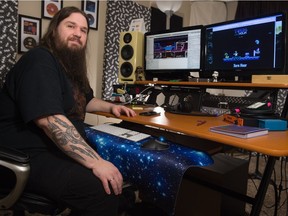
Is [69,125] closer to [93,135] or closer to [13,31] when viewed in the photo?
[93,135]

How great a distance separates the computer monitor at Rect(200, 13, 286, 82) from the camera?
1504mm

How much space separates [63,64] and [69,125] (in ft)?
1.30

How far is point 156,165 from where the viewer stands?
1.08 metres

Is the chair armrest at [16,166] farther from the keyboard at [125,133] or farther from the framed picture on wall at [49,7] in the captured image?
the framed picture on wall at [49,7]

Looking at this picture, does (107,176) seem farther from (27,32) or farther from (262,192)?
(27,32)

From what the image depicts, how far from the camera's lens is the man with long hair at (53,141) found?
961 mm

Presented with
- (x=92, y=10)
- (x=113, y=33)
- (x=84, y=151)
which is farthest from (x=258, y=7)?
(x=84, y=151)

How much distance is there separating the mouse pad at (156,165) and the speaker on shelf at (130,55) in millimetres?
1079

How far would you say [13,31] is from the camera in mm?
2295

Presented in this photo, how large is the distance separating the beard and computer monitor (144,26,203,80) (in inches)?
32.4

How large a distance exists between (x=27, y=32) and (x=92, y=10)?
2.69ft

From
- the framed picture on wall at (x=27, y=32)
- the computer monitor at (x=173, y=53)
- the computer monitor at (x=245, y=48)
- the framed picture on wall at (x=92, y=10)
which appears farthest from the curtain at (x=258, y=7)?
the framed picture on wall at (x=27, y=32)

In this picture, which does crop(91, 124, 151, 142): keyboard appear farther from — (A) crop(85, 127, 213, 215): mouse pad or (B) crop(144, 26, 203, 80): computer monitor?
(B) crop(144, 26, 203, 80): computer monitor

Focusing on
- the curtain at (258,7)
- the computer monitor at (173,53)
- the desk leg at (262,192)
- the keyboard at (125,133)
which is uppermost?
the curtain at (258,7)
